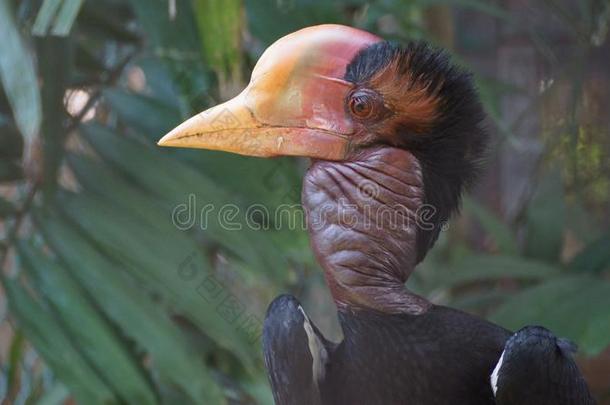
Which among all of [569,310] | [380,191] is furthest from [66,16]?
[569,310]

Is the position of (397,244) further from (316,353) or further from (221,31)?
(221,31)

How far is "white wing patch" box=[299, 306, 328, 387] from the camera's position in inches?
31.7

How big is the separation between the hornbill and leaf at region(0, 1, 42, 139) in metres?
0.17

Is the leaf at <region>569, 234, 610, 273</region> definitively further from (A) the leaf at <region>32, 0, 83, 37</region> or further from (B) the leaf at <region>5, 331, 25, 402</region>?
(A) the leaf at <region>32, 0, 83, 37</region>

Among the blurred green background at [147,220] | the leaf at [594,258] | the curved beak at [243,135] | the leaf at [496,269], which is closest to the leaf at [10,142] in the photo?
the blurred green background at [147,220]

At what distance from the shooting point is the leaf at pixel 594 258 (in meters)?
1.52

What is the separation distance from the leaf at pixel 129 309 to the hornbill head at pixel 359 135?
0.35 m

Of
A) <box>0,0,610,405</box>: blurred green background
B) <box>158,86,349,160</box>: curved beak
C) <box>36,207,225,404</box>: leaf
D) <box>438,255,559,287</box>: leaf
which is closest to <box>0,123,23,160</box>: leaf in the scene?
<box>0,0,610,405</box>: blurred green background

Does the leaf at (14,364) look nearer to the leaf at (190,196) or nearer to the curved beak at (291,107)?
the leaf at (190,196)

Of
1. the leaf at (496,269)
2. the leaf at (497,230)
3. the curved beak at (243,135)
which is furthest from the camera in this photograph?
the leaf at (497,230)

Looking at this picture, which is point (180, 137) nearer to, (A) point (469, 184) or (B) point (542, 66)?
(A) point (469, 184)

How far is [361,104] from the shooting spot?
77cm

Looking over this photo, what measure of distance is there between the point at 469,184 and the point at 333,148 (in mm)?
128

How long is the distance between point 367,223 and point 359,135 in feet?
0.23
